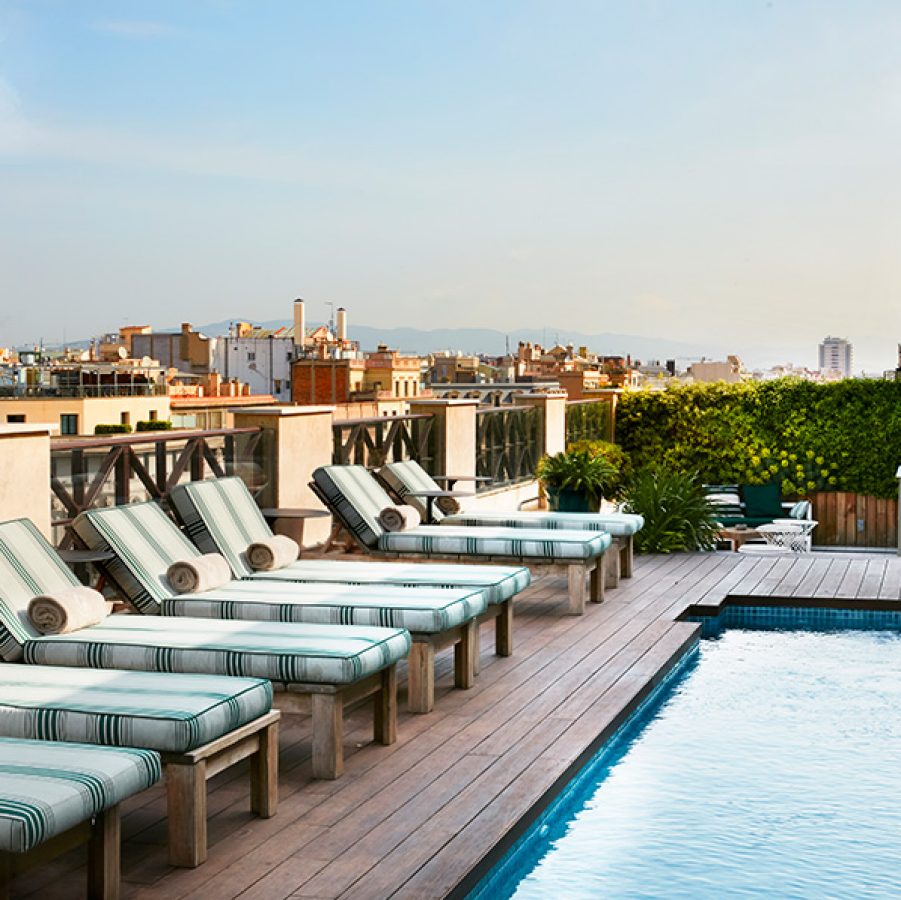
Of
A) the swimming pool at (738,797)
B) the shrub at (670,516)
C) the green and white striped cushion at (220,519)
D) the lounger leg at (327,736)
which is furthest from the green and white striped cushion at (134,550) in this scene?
the shrub at (670,516)

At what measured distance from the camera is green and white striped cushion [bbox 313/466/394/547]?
7.79m

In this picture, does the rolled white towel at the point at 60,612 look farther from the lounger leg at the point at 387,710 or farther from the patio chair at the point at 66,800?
the patio chair at the point at 66,800

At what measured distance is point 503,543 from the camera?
7.61m

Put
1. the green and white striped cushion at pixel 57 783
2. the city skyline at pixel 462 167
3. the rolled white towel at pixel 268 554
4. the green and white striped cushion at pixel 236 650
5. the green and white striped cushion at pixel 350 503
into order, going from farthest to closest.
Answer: the city skyline at pixel 462 167 < the green and white striped cushion at pixel 350 503 < the rolled white towel at pixel 268 554 < the green and white striped cushion at pixel 236 650 < the green and white striped cushion at pixel 57 783

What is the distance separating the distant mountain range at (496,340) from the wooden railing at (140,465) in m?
60.6

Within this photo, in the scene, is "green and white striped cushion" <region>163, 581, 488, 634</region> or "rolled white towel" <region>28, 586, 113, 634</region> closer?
"rolled white towel" <region>28, 586, 113, 634</region>

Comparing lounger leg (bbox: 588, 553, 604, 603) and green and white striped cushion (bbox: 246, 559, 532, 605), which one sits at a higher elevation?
green and white striped cushion (bbox: 246, 559, 532, 605)

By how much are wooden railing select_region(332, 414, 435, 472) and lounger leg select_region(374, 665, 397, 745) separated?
454 centimetres

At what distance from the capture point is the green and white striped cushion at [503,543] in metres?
7.56

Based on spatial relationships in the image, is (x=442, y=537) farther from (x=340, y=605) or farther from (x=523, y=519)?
(x=340, y=605)

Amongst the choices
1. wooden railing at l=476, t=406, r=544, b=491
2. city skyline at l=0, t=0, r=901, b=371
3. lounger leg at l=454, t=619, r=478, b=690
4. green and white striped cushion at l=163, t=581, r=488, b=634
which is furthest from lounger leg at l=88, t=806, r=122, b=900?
city skyline at l=0, t=0, r=901, b=371

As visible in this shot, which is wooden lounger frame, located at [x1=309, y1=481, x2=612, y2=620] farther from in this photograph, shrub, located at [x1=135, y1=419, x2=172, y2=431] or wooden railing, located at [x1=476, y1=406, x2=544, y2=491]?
shrub, located at [x1=135, y1=419, x2=172, y2=431]

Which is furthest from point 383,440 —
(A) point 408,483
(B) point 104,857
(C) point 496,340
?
(C) point 496,340

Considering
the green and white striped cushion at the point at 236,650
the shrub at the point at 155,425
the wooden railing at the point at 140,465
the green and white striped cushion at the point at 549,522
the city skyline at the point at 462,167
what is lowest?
the shrub at the point at 155,425
